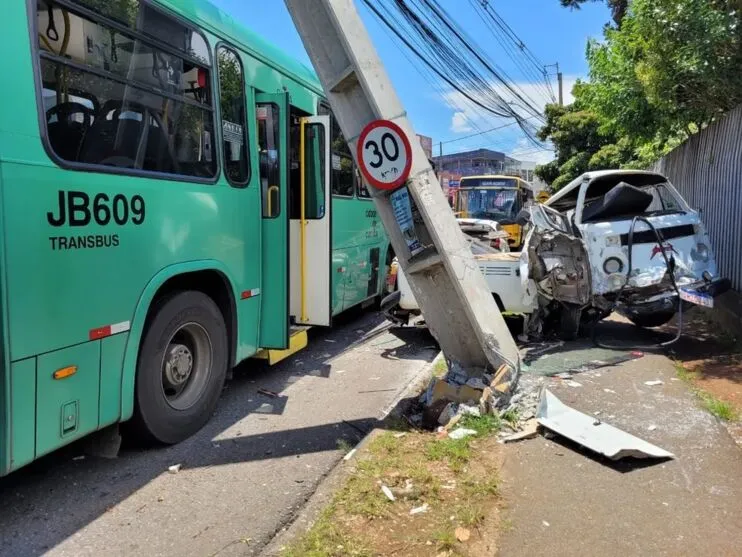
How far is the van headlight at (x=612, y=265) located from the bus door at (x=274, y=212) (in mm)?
3801

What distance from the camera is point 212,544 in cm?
318

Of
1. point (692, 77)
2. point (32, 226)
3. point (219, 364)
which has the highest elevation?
point (692, 77)

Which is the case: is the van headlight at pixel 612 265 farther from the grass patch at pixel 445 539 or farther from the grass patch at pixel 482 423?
the grass patch at pixel 445 539

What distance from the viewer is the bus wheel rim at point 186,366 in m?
4.34

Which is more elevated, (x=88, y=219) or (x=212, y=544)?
(x=88, y=219)

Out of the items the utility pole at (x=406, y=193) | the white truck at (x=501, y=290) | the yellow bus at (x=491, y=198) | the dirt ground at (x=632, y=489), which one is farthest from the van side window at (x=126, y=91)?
the yellow bus at (x=491, y=198)

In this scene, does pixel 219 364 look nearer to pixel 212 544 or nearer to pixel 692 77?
pixel 212 544

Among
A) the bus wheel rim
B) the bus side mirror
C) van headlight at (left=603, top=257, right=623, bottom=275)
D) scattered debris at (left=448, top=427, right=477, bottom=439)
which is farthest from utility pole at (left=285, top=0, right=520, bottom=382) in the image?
the bus side mirror

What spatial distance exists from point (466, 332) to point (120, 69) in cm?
316

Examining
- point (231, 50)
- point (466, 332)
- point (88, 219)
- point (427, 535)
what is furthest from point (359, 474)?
point (231, 50)

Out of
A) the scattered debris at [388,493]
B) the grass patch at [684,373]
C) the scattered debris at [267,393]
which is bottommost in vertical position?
the scattered debris at [388,493]

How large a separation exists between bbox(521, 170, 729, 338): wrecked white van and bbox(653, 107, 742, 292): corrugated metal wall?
84 centimetres

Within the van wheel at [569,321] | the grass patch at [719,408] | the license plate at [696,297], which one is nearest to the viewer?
the grass patch at [719,408]

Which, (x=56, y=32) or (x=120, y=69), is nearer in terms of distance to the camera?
(x=56, y=32)
